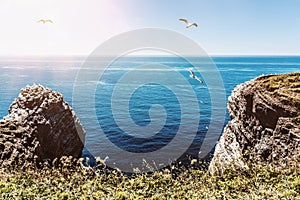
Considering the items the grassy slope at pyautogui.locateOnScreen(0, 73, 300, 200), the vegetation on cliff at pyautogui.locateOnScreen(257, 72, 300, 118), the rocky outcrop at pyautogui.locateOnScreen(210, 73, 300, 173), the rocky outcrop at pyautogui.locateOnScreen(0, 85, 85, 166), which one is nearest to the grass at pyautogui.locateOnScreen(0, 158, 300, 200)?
the grassy slope at pyautogui.locateOnScreen(0, 73, 300, 200)

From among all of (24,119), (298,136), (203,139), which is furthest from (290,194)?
(203,139)

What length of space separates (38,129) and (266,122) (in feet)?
57.5

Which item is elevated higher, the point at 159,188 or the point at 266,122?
the point at 266,122

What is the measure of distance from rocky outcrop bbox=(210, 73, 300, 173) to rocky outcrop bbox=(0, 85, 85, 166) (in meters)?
13.1

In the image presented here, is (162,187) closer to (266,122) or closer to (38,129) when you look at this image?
(266,122)

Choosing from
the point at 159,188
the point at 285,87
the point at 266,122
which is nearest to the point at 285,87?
the point at 285,87

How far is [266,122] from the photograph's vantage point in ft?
52.5

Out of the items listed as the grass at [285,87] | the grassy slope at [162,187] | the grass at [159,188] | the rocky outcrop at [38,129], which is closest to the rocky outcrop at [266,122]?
the grass at [285,87]

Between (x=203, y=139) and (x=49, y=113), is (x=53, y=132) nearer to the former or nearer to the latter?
(x=49, y=113)

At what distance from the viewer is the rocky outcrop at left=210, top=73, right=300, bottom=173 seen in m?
13.6

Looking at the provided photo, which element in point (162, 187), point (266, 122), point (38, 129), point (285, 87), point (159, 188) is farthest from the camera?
point (38, 129)

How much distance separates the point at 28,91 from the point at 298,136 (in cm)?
2193

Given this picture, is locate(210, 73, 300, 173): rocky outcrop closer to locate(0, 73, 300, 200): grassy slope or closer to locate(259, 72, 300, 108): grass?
locate(259, 72, 300, 108): grass

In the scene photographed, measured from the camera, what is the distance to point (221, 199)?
7953 millimetres
